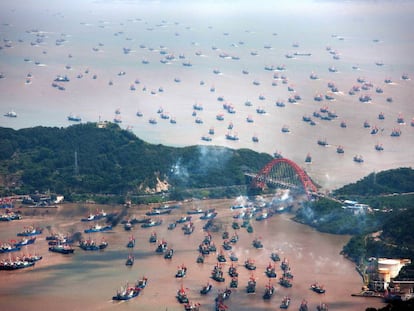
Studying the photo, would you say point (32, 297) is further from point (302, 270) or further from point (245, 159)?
point (245, 159)

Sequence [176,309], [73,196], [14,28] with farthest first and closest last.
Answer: [14,28] → [73,196] → [176,309]

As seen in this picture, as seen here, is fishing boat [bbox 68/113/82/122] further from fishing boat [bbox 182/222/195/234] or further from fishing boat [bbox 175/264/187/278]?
fishing boat [bbox 175/264/187/278]

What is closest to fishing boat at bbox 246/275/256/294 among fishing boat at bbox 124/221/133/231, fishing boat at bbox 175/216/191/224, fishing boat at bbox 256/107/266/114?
fishing boat at bbox 124/221/133/231

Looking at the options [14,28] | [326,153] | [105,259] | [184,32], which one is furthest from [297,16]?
[105,259]

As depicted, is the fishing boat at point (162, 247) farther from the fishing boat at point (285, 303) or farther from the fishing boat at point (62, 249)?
the fishing boat at point (285, 303)

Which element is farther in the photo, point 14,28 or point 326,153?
point 14,28

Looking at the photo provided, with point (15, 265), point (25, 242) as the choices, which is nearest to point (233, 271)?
point (15, 265)

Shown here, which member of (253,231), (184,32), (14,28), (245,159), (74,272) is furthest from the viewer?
(184,32)

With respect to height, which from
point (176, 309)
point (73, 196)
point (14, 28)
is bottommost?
point (176, 309)
